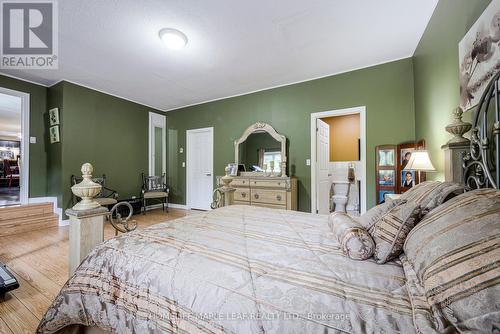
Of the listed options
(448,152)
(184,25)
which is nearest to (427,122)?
(448,152)

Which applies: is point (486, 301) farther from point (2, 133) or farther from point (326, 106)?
point (2, 133)

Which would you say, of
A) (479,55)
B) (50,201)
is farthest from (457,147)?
(50,201)

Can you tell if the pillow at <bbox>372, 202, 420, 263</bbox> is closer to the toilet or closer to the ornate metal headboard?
the ornate metal headboard

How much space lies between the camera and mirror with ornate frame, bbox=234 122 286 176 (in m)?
4.08

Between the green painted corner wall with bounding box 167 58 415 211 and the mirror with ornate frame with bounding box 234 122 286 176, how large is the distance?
0.16m

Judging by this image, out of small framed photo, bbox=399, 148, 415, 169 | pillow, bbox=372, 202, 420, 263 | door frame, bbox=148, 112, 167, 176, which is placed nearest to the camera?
pillow, bbox=372, 202, 420, 263

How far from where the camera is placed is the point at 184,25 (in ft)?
7.72

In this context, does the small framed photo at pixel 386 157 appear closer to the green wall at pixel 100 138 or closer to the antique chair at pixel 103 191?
the antique chair at pixel 103 191

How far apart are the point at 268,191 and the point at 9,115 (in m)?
7.55

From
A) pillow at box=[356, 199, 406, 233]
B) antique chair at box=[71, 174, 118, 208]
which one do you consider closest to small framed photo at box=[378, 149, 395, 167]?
pillow at box=[356, 199, 406, 233]

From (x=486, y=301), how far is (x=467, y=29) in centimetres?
200

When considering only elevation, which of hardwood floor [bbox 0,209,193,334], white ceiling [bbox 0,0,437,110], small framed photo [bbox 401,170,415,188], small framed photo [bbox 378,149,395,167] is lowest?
hardwood floor [bbox 0,209,193,334]

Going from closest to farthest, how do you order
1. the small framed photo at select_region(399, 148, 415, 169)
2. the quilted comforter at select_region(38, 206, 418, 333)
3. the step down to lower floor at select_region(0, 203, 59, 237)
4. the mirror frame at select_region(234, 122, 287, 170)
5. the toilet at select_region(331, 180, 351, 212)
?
the quilted comforter at select_region(38, 206, 418, 333) < the small framed photo at select_region(399, 148, 415, 169) < the step down to lower floor at select_region(0, 203, 59, 237) < the mirror frame at select_region(234, 122, 287, 170) < the toilet at select_region(331, 180, 351, 212)

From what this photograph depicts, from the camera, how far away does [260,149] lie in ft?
14.1
